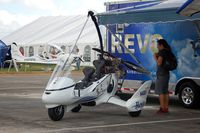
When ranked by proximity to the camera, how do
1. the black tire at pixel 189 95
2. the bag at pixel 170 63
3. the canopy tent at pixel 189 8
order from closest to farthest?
the canopy tent at pixel 189 8 → the bag at pixel 170 63 → the black tire at pixel 189 95

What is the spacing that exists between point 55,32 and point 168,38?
34.2 metres

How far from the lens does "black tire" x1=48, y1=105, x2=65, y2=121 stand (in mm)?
10195

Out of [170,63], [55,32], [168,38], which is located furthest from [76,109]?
[55,32]

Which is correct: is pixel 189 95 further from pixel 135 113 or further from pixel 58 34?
pixel 58 34

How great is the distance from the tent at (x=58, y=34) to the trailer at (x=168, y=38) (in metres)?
23.3

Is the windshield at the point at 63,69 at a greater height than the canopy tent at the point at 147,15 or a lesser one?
lesser

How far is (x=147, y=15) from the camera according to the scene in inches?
477

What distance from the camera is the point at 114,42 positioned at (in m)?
14.8

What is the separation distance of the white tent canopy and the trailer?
24.6m

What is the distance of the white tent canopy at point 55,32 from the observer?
1648 inches

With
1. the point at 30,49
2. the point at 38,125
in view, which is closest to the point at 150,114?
the point at 38,125

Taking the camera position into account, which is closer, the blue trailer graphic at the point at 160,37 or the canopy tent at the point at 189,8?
the canopy tent at the point at 189,8

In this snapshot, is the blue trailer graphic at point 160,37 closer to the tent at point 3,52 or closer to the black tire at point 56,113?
the black tire at point 56,113

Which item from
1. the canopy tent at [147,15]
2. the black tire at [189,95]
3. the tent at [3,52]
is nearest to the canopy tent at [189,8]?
the canopy tent at [147,15]
